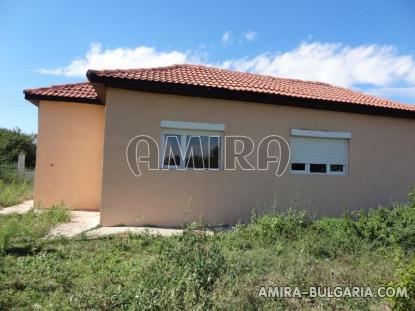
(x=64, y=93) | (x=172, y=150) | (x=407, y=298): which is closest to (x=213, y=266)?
(x=407, y=298)

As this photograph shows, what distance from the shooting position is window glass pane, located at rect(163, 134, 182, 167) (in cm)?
970

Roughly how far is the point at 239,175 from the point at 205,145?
1.24 metres

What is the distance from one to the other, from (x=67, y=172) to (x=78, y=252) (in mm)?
6246

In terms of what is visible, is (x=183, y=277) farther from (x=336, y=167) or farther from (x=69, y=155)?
(x=69, y=155)

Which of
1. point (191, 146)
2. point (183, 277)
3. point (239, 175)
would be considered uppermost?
point (191, 146)

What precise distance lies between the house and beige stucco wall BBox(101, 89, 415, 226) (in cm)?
3

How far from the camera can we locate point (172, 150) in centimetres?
977

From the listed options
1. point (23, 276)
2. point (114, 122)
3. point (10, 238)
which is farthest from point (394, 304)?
point (114, 122)

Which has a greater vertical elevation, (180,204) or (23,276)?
(180,204)

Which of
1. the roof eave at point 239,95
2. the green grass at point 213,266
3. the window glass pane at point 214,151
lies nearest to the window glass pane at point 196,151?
the window glass pane at point 214,151

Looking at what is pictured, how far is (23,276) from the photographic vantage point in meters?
5.15

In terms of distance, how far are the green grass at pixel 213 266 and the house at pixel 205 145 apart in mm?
2034

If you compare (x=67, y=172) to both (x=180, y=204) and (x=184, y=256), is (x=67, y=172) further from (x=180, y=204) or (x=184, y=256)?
(x=184, y=256)

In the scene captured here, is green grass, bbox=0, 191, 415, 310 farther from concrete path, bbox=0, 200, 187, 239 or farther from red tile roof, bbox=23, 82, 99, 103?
red tile roof, bbox=23, 82, 99, 103
